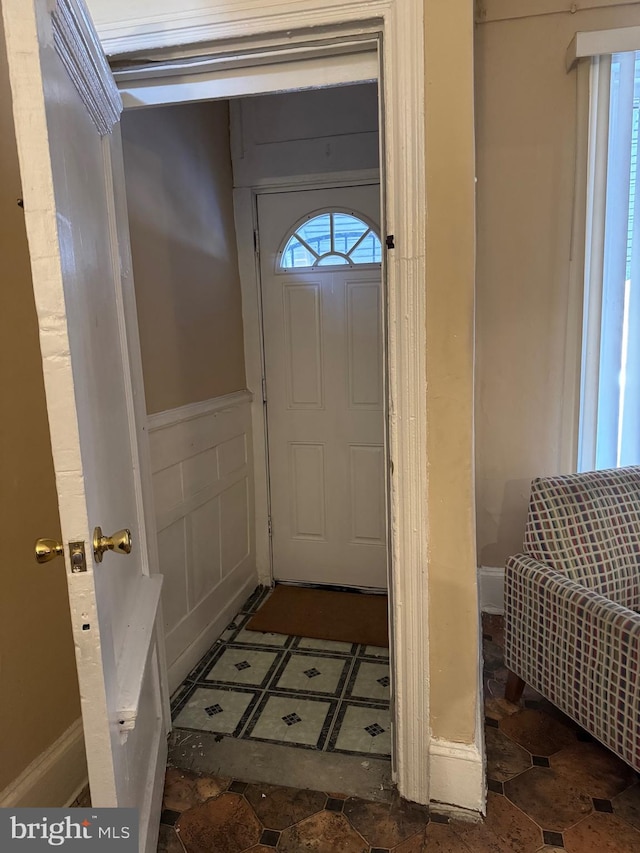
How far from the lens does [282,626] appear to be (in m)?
2.69

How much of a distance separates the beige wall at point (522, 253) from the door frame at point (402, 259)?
47.8 inches

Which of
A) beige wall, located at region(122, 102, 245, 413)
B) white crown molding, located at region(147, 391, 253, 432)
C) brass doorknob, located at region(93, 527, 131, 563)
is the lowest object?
brass doorknob, located at region(93, 527, 131, 563)

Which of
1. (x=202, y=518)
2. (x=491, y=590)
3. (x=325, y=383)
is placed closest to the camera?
(x=202, y=518)

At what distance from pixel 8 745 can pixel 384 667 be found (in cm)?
141

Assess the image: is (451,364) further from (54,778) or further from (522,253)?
(54,778)

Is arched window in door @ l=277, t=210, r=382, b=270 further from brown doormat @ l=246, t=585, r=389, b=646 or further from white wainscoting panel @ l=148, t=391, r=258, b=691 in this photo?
brown doormat @ l=246, t=585, r=389, b=646

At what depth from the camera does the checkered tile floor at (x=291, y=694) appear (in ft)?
6.40

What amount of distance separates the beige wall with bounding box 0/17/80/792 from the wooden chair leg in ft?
4.88

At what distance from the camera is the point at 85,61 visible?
1.16 m

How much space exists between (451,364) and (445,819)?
1.26 meters

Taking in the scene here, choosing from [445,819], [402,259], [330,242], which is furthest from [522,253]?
[445,819]

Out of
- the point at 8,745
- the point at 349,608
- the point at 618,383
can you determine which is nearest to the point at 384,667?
the point at 349,608

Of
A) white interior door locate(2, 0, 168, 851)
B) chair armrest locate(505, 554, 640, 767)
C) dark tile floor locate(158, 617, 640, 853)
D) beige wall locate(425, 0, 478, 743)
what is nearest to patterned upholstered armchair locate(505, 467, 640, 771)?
chair armrest locate(505, 554, 640, 767)

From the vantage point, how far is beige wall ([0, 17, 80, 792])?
1.46 metres
